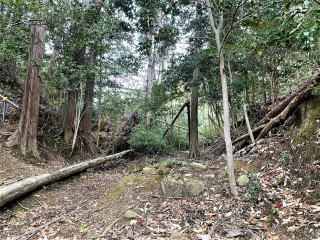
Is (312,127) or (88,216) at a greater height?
(312,127)

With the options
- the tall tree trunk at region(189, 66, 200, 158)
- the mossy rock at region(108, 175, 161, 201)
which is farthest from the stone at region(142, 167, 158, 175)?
the tall tree trunk at region(189, 66, 200, 158)

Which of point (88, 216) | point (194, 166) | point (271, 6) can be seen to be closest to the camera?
point (271, 6)

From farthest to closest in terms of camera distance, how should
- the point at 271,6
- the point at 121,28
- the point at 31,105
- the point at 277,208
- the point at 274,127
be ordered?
the point at 121,28, the point at 31,105, the point at 274,127, the point at 271,6, the point at 277,208

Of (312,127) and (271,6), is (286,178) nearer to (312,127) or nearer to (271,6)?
(312,127)

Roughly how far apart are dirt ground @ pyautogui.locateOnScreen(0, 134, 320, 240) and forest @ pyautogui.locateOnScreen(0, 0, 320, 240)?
0.02m

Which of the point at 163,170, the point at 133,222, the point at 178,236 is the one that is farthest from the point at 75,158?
the point at 178,236

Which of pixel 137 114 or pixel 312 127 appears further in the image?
pixel 137 114

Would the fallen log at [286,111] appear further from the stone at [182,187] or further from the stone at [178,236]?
the stone at [178,236]

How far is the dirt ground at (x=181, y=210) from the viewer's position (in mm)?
2902

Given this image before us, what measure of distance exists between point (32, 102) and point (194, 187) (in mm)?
5399

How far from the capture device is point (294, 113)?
5.32 meters

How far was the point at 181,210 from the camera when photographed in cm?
352

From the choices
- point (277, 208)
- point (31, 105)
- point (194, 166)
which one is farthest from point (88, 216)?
point (31, 105)

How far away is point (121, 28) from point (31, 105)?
3.71m
